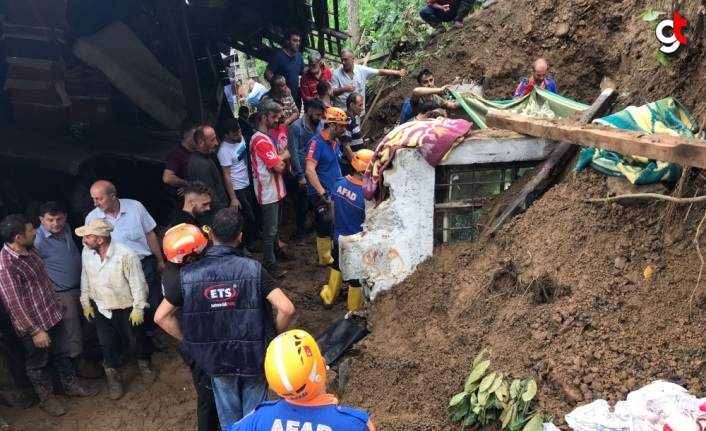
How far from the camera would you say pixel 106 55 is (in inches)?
268

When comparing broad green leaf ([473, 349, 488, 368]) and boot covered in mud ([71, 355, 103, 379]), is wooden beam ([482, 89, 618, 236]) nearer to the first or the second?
broad green leaf ([473, 349, 488, 368])

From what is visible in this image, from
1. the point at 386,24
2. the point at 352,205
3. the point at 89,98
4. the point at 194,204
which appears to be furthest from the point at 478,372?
the point at 386,24

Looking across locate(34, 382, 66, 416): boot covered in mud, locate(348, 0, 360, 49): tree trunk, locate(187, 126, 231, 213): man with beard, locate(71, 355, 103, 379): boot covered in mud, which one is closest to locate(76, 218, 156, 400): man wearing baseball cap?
locate(71, 355, 103, 379): boot covered in mud

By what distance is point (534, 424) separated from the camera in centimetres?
296

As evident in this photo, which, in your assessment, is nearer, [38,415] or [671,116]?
[671,116]

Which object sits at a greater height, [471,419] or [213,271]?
[213,271]

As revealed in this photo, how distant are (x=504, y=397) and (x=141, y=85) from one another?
5961 mm

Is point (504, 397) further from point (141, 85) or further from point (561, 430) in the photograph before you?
point (141, 85)

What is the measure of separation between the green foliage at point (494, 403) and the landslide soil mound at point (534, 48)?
3860 mm

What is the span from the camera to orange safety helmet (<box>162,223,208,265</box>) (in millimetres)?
3604

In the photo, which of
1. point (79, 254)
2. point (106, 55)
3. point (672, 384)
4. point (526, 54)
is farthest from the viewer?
point (526, 54)

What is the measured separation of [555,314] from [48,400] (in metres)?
4.27

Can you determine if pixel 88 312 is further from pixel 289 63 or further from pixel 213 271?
pixel 289 63

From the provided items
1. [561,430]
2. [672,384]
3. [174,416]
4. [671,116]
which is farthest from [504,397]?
[174,416]
